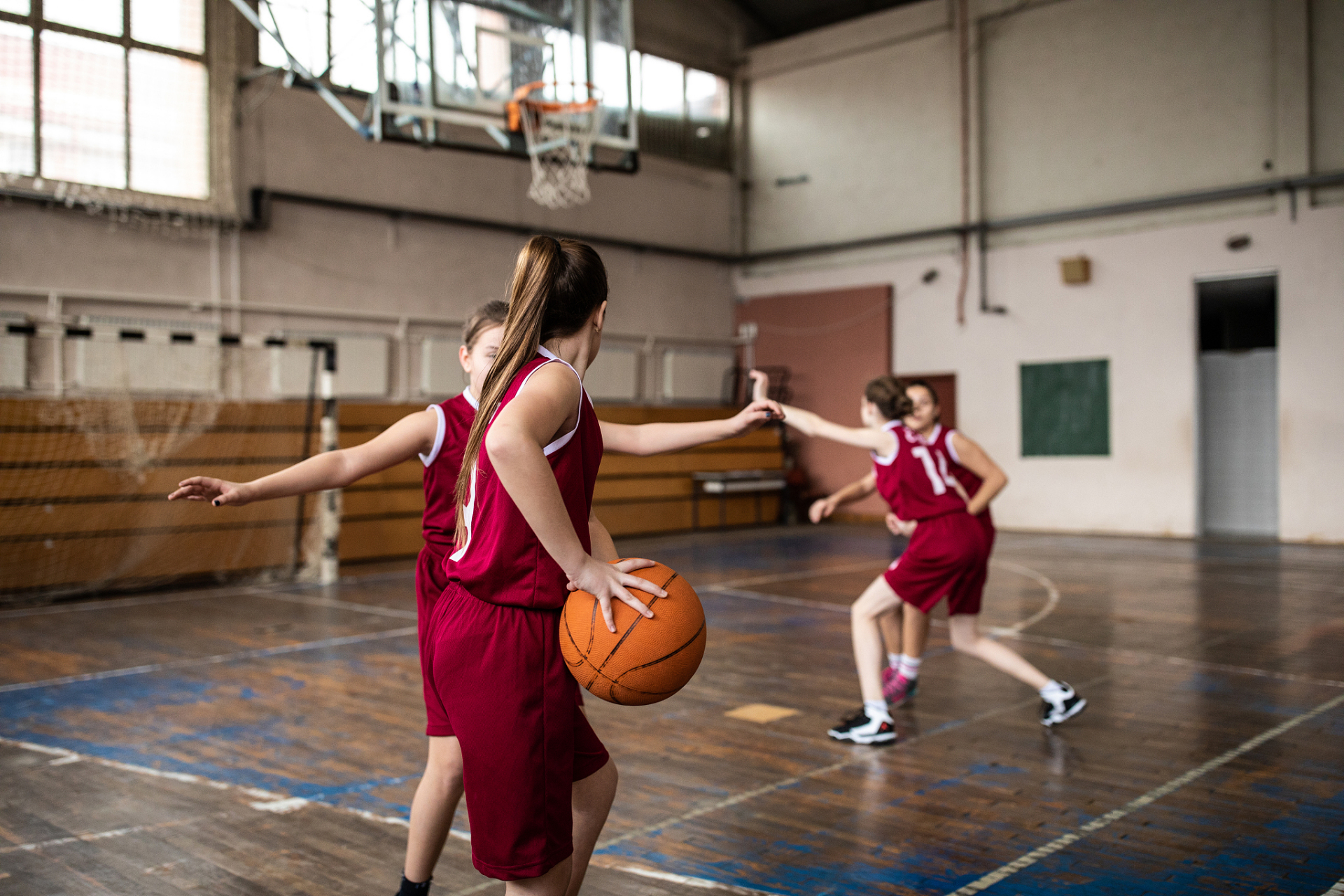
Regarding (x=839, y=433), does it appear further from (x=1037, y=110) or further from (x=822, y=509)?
(x=1037, y=110)

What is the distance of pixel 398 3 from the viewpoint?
32.5 feet

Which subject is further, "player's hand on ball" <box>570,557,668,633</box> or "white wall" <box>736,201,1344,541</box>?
"white wall" <box>736,201,1344,541</box>

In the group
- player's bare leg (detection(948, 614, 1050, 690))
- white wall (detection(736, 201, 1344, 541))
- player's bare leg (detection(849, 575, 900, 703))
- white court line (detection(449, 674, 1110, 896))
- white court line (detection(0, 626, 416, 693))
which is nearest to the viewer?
white court line (detection(449, 674, 1110, 896))

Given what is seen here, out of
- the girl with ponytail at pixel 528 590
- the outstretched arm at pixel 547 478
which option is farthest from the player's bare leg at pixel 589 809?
the outstretched arm at pixel 547 478

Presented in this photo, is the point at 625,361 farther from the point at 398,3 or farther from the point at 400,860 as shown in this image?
the point at 400,860

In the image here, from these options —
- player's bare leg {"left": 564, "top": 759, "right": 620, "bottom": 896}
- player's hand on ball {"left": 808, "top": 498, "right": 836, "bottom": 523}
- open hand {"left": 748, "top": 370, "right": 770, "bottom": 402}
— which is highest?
open hand {"left": 748, "top": 370, "right": 770, "bottom": 402}

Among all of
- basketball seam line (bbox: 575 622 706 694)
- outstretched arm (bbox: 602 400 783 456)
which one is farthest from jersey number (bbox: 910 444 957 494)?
basketball seam line (bbox: 575 622 706 694)

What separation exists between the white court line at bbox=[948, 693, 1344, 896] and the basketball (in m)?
1.50

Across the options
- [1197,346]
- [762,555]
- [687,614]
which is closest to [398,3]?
[762,555]

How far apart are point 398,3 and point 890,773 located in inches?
330

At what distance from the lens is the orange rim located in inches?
404

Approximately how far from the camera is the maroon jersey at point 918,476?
4.88 metres

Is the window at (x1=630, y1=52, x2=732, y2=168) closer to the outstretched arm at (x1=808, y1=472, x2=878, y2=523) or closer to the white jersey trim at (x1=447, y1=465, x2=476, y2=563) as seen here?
the outstretched arm at (x1=808, y1=472, x2=878, y2=523)

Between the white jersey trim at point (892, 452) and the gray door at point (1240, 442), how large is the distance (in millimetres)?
10802
